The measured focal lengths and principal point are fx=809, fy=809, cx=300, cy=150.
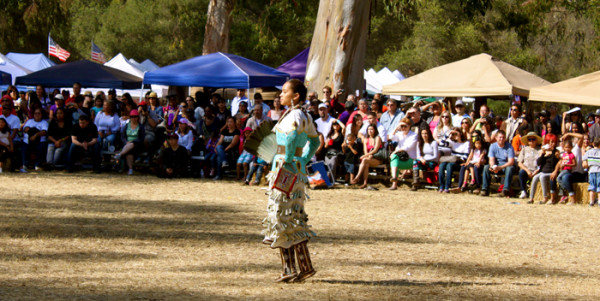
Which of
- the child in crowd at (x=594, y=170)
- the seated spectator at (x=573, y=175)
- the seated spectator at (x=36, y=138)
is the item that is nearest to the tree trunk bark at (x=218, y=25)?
the seated spectator at (x=36, y=138)

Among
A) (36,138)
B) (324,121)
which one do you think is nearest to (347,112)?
(324,121)

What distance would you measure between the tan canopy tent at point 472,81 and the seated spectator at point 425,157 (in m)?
1.95

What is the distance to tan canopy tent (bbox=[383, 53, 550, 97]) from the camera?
1664cm

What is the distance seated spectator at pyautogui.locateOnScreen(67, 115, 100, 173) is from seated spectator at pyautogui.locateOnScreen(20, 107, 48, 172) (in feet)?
1.91

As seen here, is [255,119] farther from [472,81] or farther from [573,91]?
[573,91]

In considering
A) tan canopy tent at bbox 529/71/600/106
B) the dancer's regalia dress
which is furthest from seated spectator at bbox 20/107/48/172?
the dancer's regalia dress

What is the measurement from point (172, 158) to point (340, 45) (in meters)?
5.64

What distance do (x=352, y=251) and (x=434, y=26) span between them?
115ft

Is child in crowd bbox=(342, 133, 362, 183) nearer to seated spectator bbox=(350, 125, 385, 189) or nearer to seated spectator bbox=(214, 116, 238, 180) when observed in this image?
seated spectator bbox=(350, 125, 385, 189)

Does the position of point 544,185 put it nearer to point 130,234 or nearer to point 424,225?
point 424,225

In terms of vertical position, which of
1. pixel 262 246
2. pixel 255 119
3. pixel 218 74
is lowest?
pixel 262 246

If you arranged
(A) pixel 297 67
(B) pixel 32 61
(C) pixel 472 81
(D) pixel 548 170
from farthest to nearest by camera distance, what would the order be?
(B) pixel 32 61, (A) pixel 297 67, (C) pixel 472 81, (D) pixel 548 170

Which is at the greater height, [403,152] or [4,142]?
[403,152]

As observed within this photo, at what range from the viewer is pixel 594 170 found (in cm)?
1347
